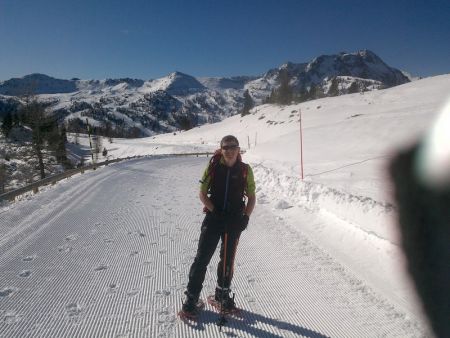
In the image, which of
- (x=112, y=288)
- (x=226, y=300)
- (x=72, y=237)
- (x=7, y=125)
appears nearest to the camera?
(x=226, y=300)

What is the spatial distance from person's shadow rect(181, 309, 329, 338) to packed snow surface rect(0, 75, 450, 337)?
0.04 ft

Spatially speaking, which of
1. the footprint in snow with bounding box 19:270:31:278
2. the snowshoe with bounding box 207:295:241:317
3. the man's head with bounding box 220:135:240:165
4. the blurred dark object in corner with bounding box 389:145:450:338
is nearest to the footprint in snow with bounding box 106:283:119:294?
the footprint in snow with bounding box 19:270:31:278

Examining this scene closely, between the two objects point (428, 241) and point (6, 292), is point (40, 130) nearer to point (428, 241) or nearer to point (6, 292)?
point (6, 292)

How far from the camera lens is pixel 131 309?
4.62 meters

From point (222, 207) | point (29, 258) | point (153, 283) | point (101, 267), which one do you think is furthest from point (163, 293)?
point (29, 258)

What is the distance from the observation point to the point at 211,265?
20.5ft

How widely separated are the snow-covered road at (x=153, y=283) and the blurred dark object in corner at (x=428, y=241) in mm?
511

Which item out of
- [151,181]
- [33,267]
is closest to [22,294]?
[33,267]

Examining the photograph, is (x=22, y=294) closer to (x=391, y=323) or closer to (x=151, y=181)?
(x=391, y=323)

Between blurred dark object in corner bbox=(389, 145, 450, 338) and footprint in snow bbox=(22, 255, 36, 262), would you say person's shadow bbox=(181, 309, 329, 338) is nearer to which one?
blurred dark object in corner bbox=(389, 145, 450, 338)

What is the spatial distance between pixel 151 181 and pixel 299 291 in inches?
491

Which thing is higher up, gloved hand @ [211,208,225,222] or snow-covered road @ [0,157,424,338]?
gloved hand @ [211,208,225,222]

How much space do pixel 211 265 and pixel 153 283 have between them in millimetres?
1195

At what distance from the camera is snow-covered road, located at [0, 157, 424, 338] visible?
4250mm
